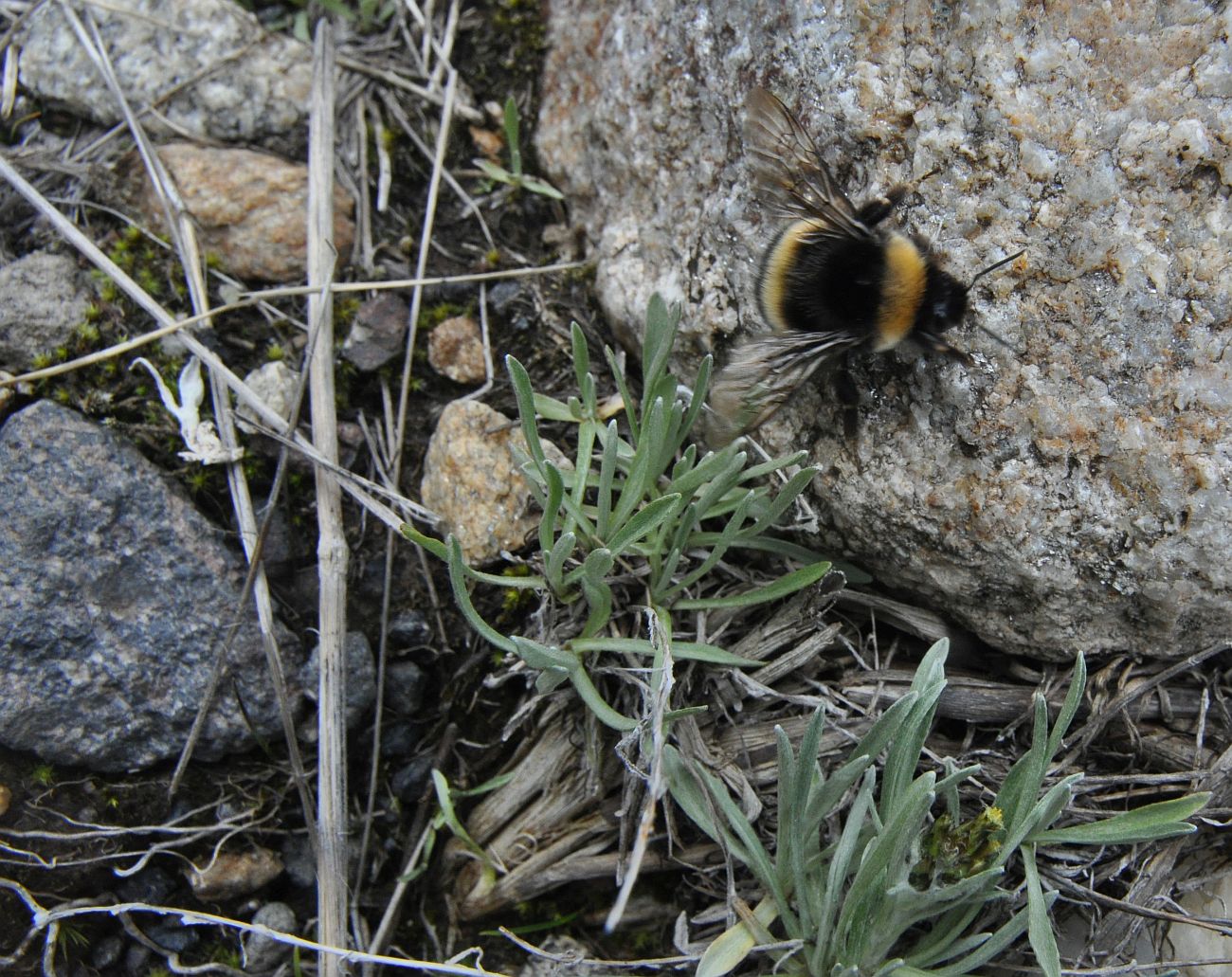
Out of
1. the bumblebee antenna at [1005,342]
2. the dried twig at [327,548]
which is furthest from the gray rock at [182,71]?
the bumblebee antenna at [1005,342]

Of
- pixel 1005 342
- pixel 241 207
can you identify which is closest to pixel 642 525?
pixel 1005 342

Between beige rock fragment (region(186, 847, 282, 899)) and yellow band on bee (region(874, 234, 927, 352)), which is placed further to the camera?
beige rock fragment (region(186, 847, 282, 899))

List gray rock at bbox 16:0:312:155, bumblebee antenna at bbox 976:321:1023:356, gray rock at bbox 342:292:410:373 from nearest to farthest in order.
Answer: bumblebee antenna at bbox 976:321:1023:356 < gray rock at bbox 342:292:410:373 < gray rock at bbox 16:0:312:155

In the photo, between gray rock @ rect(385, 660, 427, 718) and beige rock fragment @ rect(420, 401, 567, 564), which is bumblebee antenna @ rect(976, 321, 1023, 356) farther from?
gray rock @ rect(385, 660, 427, 718)

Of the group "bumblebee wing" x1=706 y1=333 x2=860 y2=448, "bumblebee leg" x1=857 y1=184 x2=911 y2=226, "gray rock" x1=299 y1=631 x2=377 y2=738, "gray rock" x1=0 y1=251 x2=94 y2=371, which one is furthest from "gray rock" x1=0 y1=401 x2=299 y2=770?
"bumblebee leg" x1=857 y1=184 x2=911 y2=226

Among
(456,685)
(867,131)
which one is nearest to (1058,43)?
(867,131)

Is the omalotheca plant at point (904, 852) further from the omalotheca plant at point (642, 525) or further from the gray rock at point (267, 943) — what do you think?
the gray rock at point (267, 943)

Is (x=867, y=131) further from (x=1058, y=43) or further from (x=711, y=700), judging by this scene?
(x=711, y=700)
